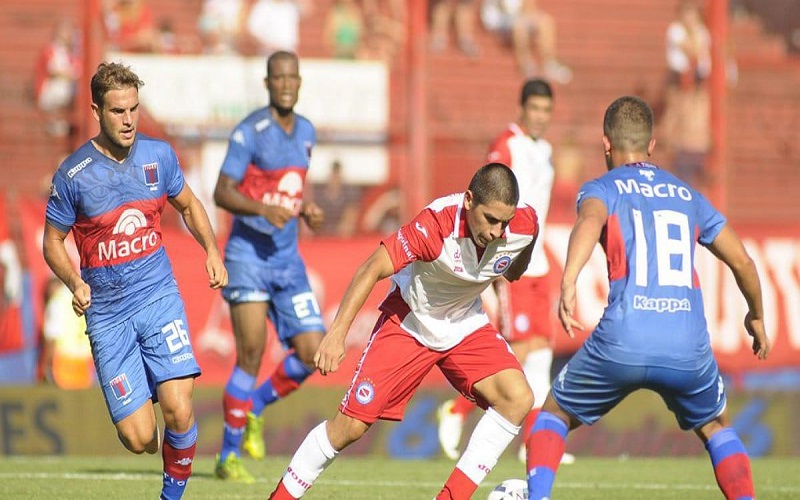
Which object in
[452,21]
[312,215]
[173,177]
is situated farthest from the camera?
[452,21]

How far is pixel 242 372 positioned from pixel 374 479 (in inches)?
48.3

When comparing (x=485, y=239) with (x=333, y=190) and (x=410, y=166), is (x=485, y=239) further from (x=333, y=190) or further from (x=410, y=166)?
(x=333, y=190)

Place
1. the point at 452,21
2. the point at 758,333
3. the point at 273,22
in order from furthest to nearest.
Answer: the point at 452,21 < the point at 273,22 < the point at 758,333

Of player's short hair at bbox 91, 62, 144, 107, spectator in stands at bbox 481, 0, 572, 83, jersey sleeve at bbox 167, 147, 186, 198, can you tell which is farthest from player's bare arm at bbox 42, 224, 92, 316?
spectator in stands at bbox 481, 0, 572, 83

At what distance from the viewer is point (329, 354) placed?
6719 mm

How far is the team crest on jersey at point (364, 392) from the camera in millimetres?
7293

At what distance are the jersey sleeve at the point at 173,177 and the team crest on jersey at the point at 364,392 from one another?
151 cm

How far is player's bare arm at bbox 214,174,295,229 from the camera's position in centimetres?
984

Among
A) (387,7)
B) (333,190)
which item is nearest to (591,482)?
(333,190)

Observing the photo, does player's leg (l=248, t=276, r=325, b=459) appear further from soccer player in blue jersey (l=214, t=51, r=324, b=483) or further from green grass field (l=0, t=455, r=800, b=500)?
green grass field (l=0, t=455, r=800, b=500)

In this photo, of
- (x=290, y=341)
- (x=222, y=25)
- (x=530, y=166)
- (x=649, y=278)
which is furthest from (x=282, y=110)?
(x=222, y=25)

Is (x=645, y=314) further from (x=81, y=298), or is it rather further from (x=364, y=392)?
(x=81, y=298)

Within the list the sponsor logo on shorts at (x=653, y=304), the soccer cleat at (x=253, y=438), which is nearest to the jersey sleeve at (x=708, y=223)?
the sponsor logo on shorts at (x=653, y=304)

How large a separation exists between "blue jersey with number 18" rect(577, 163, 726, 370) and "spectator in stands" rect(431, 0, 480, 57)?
1262 centimetres
